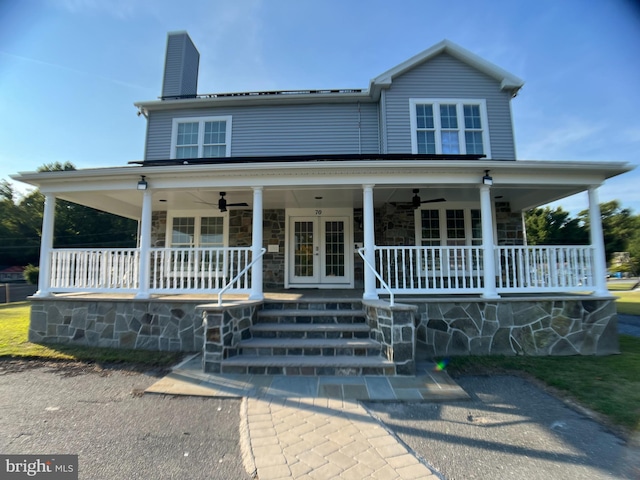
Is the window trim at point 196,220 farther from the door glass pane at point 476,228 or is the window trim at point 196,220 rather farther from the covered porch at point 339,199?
the door glass pane at point 476,228

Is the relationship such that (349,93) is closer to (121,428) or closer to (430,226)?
(430,226)

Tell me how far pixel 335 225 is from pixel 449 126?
4181mm

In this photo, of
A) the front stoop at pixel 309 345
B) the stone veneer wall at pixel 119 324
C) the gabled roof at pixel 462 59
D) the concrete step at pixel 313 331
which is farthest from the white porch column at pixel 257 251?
the gabled roof at pixel 462 59

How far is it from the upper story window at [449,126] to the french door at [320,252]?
3.03 metres

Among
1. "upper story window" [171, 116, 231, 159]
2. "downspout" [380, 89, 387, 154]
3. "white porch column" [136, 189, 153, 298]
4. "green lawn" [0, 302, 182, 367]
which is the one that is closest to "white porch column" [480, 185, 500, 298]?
"downspout" [380, 89, 387, 154]

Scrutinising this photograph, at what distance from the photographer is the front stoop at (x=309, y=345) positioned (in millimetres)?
4188

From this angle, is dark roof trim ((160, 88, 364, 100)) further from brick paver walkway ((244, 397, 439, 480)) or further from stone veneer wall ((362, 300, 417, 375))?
brick paver walkway ((244, 397, 439, 480))

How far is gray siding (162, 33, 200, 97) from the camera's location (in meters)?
9.47

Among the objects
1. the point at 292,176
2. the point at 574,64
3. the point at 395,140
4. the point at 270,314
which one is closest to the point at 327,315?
the point at 270,314

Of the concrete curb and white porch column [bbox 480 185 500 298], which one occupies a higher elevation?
white porch column [bbox 480 185 500 298]

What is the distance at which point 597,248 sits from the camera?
5.73 metres

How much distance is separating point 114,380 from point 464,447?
14.8ft

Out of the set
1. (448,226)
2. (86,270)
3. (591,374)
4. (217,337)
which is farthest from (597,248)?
(86,270)

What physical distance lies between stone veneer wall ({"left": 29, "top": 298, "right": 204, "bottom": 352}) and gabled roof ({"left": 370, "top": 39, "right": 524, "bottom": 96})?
24.3 ft
